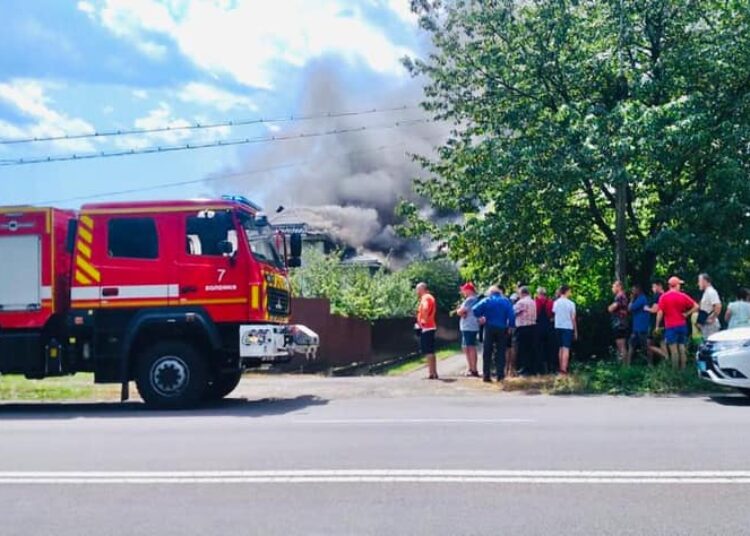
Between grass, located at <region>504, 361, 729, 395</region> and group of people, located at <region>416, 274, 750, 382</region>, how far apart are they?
501 millimetres

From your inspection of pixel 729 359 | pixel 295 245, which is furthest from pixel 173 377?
pixel 729 359

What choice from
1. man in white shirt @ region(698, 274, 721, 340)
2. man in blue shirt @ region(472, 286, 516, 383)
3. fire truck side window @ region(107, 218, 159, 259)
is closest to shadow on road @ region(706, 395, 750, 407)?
man in white shirt @ region(698, 274, 721, 340)

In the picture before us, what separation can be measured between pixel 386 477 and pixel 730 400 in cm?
760

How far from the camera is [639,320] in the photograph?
16.1 m

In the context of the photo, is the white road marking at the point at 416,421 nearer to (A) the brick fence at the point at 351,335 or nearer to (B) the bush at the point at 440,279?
(A) the brick fence at the point at 351,335

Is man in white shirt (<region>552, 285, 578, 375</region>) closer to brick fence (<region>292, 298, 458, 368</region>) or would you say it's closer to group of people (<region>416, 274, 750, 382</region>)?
group of people (<region>416, 274, 750, 382</region>)

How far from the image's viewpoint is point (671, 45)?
1778cm

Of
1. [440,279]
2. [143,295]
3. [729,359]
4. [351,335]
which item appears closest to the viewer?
[729,359]

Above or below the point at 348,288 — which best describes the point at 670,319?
below

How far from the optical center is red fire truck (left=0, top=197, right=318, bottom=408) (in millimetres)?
12688

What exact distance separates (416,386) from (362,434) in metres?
5.85

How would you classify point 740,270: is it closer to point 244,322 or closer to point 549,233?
point 549,233

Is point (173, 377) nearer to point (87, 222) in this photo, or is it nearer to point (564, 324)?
point (87, 222)

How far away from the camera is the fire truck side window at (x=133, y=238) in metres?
12.8
